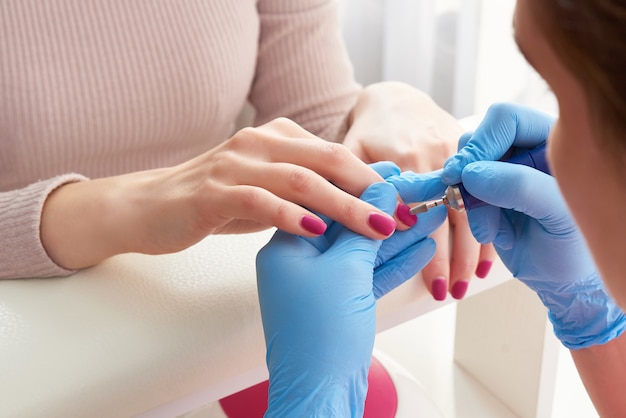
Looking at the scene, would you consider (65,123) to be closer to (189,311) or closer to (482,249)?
(189,311)

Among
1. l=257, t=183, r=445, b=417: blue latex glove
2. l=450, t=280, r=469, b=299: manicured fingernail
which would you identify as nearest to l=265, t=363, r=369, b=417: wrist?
l=257, t=183, r=445, b=417: blue latex glove

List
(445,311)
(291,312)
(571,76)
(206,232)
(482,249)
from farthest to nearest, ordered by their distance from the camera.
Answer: (445,311), (482,249), (206,232), (291,312), (571,76)

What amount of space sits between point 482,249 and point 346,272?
0.85 ft

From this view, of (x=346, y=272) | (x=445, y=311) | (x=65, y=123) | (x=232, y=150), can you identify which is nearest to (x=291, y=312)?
(x=346, y=272)

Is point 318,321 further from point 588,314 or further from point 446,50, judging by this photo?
point 446,50

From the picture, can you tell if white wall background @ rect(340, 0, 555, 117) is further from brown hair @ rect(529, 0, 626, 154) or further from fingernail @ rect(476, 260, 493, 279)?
brown hair @ rect(529, 0, 626, 154)

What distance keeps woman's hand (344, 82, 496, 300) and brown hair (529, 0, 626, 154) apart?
323mm

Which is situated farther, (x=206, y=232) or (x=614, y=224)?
(x=206, y=232)

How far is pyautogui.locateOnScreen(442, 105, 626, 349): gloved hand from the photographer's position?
638 mm

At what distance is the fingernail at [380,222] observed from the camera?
2.10 feet

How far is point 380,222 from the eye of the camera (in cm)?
64

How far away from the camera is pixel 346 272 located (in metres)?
0.62

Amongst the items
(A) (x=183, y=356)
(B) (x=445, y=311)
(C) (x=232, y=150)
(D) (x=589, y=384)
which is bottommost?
(B) (x=445, y=311)

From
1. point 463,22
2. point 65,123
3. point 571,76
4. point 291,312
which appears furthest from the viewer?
point 463,22
